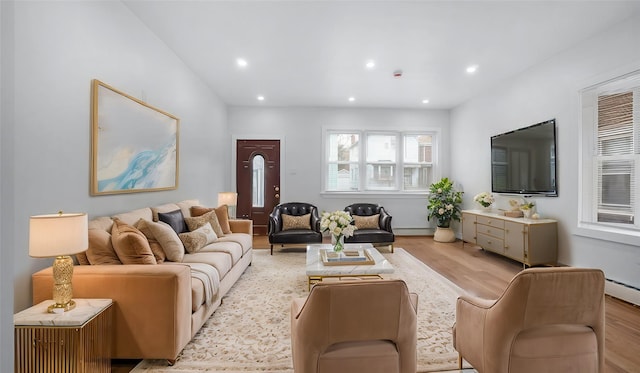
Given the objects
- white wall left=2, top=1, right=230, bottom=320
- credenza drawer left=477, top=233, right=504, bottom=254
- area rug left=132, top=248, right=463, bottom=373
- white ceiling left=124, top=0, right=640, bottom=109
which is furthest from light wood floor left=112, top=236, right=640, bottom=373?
white ceiling left=124, top=0, right=640, bottom=109

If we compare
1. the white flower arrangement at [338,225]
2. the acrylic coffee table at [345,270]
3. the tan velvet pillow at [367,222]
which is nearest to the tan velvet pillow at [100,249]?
the acrylic coffee table at [345,270]

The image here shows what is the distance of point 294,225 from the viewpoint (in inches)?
205

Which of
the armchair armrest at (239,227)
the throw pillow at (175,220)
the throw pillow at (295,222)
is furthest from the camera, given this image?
the throw pillow at (295,222)

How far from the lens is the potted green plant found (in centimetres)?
610

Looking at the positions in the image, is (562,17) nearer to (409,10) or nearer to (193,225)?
(409,10)

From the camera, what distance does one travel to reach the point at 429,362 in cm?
199

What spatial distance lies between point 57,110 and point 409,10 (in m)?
3.19

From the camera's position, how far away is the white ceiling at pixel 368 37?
2.93m

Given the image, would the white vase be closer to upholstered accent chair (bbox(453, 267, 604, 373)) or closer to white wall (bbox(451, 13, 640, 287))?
white wall (bbox(451, 13, 640, 287))

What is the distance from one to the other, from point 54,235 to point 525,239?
4876 mm

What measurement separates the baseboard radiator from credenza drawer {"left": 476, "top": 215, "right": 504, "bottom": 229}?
1396mm

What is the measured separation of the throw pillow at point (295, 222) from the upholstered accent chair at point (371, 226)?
0.75m

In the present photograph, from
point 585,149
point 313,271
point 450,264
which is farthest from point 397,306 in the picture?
point 585,149

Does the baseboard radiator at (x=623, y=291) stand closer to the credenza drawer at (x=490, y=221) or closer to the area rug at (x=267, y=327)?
the credenza drawer at (x=490, y=221)
